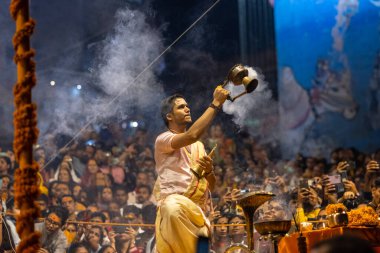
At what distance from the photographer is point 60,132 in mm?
11898

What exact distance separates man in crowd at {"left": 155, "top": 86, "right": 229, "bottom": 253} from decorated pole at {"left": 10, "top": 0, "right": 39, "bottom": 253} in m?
2.06

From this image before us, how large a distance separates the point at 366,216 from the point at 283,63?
8.22 metres

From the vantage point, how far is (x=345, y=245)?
190cm

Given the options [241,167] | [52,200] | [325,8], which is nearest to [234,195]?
[241,167]

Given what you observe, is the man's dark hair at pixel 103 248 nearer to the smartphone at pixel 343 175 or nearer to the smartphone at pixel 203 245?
the smartphone at pixel 343 175

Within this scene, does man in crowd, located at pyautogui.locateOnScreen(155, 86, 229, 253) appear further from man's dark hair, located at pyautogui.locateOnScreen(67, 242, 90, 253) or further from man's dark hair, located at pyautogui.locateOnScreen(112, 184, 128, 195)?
man's dark hair, located at pyautogui.locateOnScreen(112, 184, 128, 195)

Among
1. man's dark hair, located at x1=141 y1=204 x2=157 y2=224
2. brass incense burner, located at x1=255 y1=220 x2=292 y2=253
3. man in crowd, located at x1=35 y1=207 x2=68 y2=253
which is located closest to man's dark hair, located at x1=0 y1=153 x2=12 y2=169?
man in crowd, located at x1=35 y1=207 x2=68 y2=253

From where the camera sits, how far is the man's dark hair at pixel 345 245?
73.9 inches

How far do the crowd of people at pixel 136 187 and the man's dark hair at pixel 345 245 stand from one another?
11.8ft

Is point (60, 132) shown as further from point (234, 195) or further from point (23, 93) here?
point (23, 93)

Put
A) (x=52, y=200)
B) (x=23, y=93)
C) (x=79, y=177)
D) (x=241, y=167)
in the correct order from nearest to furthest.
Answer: (x=23, y=93) < (x=52, y=200) < (x=79, y=177) < (x=241, y=167)

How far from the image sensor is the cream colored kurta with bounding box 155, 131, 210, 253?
181 inches

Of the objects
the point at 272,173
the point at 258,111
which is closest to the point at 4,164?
the point at 272,173

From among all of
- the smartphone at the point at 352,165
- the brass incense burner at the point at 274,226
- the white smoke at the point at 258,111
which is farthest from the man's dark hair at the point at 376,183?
the white smoke at the point at 258,111
